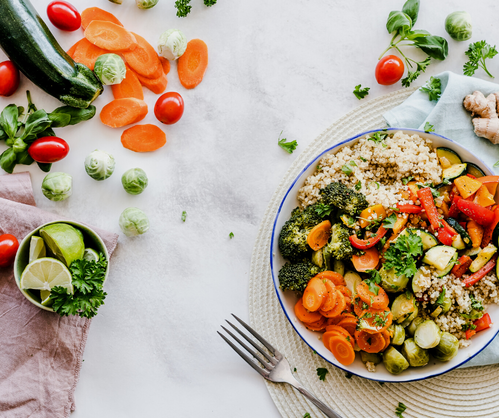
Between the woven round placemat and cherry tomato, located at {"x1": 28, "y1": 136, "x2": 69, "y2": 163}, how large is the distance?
1.62 meters

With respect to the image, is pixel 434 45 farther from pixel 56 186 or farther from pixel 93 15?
pixel 56 186

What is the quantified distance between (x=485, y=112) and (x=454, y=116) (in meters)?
0.20

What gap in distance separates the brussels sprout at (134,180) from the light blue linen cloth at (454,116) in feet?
6.10

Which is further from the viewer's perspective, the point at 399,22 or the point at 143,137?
the point at 143,137

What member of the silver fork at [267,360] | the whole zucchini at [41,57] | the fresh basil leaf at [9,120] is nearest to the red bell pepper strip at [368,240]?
the silver fork at [267,360]

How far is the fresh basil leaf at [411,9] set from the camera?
10.1 ft

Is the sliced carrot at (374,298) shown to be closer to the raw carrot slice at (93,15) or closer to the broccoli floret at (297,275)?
the broccoli floret at (297,275)

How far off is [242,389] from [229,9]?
2.99 metres

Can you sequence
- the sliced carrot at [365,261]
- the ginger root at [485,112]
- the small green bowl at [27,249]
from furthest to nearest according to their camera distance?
the ginger root at [485,112]
the small green bowl at [27,249]
the sliced carrot at [365,261]

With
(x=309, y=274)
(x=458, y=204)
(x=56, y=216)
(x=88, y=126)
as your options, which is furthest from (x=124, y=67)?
(x=458, y=204)

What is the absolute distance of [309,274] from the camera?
2682mm

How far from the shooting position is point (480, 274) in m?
2.60

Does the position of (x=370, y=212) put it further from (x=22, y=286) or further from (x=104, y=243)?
(x=22, y=286)

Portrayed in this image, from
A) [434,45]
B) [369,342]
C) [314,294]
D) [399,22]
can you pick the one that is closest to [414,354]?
[369,342]
